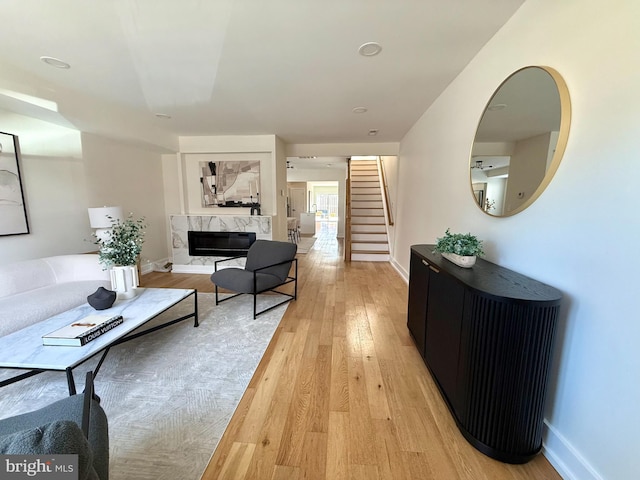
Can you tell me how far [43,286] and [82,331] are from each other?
1.59 m

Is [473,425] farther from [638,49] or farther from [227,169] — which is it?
[227,169]

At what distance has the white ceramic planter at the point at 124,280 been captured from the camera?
2271 mm

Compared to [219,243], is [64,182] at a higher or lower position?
higher

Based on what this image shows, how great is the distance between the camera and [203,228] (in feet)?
15.4

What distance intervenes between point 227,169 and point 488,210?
4.52 m

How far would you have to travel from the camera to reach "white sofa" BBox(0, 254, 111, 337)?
1.99 metres

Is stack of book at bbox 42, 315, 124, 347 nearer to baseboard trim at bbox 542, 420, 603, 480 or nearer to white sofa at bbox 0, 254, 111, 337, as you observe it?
white sofa at bbox 0, 254, 111, 337

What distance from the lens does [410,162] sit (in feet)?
13.8

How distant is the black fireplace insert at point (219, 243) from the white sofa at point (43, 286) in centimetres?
186

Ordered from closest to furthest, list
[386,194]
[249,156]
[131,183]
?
[131,183] → [249,156] → [386,194]

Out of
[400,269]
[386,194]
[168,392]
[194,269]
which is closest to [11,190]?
[194,269]

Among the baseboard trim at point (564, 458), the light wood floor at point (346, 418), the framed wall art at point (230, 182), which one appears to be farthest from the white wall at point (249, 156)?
the baseboard trim at point (564, 458)

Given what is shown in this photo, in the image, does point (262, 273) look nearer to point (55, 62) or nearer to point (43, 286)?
point (43, 286)

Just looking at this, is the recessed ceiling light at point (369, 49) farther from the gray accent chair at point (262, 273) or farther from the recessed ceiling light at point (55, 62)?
the recessed ceiling light at point (55, 62)
